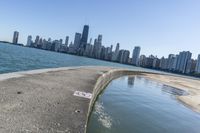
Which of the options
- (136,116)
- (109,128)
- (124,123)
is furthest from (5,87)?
(136,116)

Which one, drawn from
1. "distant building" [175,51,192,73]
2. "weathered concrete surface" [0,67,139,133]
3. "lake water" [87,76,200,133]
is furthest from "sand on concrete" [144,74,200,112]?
"distant building" [175,51,192,73]

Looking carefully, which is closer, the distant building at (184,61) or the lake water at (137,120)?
the lake water at (137,120)

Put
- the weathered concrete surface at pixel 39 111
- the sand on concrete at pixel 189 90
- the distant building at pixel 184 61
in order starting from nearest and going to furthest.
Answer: the weathered concrete surface at pixel 39 111
the sand on concrete at pixel 189 90
the distant building at pixel 184 61

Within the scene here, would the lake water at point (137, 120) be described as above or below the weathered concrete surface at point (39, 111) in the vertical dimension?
below

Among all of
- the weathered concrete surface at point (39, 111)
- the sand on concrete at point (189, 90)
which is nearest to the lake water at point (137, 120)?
the weathered concrete surface at point (39, 111)

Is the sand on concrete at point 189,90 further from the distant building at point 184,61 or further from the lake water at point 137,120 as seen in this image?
the distant building at point 184,61

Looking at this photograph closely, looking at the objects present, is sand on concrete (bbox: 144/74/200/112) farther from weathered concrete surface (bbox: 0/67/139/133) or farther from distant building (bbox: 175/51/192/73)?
distant building (bbox: 175/51/192/73)

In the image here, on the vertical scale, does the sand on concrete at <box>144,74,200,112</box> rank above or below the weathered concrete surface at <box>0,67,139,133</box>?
below

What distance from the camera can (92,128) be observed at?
7.18 m

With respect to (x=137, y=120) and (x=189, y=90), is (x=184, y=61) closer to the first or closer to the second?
(x=189, y=90)

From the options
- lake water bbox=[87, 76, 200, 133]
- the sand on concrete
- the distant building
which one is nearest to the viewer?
lake water bbox=[87, 76, 200, 133]

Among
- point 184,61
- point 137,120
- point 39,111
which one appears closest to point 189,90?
point 137,120

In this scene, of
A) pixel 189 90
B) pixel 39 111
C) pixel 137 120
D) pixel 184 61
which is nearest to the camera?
pixel 39 111

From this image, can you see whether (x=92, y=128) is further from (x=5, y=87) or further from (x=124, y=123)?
(x=5, y=87)
